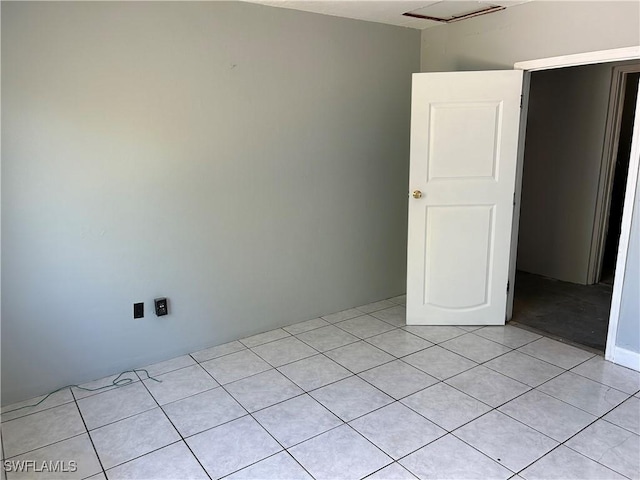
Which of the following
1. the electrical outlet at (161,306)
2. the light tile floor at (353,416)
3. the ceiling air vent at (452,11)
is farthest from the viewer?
the ceiling air vent at (452,11)

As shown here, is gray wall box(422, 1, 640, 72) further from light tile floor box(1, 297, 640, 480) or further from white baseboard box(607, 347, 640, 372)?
light tile floor box(1, 297, 640, 480)

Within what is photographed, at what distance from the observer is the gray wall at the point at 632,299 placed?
2658mm

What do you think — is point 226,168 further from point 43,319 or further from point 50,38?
point 43,319

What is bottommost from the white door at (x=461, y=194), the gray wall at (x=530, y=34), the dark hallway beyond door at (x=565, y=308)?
the dark hallway beyond door at (x=565, y=308)

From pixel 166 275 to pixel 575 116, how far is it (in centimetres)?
368

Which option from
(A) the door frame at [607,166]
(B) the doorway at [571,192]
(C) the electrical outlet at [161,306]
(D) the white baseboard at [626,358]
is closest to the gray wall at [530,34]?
(B) the doorway at [571,192]

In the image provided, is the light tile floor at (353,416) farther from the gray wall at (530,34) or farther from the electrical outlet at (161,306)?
the gray wall at (530,34)

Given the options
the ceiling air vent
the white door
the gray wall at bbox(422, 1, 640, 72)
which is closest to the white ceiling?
the ceiling air vent

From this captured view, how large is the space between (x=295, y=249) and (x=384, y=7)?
5.67ft

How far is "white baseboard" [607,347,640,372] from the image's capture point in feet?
9.01

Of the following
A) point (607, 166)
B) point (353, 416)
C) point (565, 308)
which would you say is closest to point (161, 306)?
point (353, 416)

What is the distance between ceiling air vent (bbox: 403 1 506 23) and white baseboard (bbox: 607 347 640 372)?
7.51ft

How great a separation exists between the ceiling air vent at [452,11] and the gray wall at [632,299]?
5.10 feet

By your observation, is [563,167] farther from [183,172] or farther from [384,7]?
[183,172]
